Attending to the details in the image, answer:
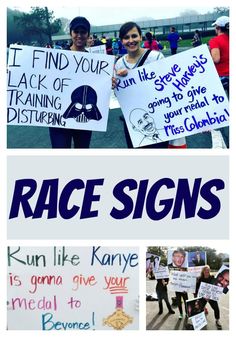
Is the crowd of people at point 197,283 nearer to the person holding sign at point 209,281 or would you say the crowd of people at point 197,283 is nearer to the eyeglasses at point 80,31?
the person holding sign at point 209,281

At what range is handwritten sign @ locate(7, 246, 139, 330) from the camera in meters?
3.43

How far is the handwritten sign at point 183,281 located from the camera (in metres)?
3.55

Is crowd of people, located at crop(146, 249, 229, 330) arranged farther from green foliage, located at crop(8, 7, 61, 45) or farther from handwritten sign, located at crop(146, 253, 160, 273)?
green foliage, located at crop(8, 7, 61, 45)

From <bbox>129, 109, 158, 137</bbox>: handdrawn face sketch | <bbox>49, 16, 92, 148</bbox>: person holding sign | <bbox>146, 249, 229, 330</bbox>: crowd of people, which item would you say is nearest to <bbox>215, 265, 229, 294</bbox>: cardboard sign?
<bbox>146, 249, 229, 330</bbox>: crowd of people

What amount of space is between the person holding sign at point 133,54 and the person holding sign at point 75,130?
27cm

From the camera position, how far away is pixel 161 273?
3.56 meters

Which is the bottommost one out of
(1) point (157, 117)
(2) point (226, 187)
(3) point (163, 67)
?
(2) point (226, 187)

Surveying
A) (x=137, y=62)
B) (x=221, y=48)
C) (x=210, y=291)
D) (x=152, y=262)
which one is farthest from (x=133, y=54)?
(x=210, y=291)

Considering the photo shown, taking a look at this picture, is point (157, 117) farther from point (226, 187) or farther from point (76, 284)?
point (76, 284)

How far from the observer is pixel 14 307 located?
137 inches

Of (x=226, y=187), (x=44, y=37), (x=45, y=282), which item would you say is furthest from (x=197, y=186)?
(x=44, y=37)

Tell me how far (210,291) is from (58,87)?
76.5 inches

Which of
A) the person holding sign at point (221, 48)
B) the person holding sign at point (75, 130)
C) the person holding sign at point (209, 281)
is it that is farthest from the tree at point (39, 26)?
the person holding sign at point (209, 281)

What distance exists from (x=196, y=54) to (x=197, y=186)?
0.95 meters
